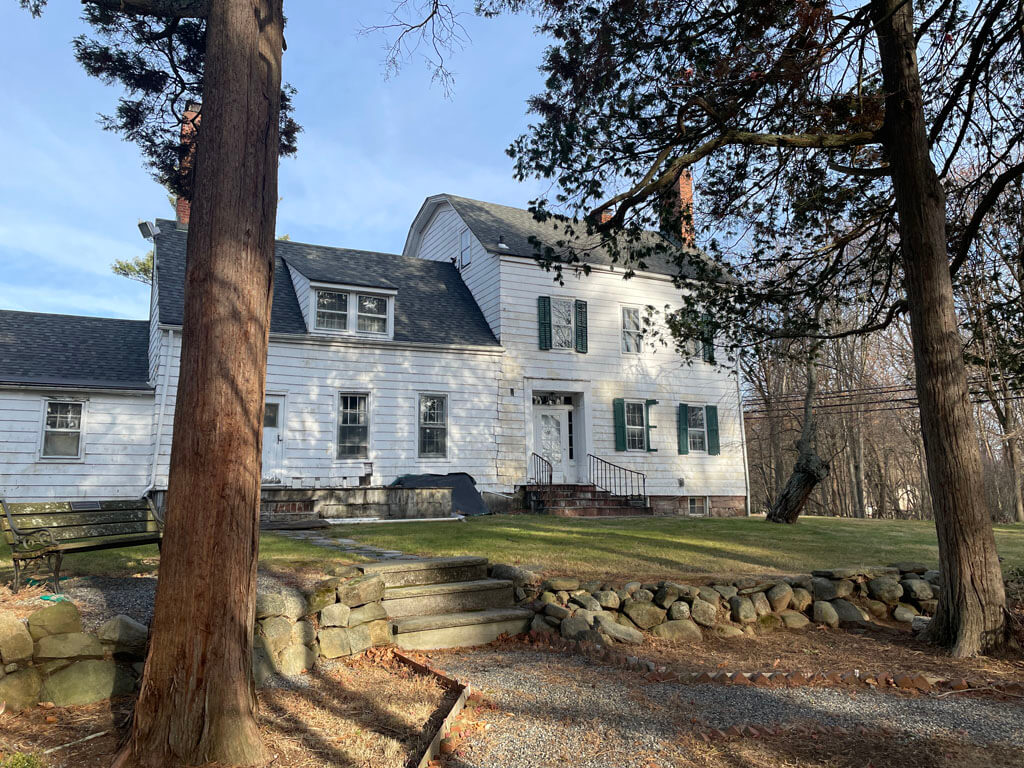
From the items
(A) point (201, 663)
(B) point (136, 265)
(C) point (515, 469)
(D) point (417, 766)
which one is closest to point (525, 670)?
(D) point (417, 766)

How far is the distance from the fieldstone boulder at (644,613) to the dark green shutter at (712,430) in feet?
42.9

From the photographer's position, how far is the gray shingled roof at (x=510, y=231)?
17.7 m

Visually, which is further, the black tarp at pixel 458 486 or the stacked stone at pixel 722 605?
the black tarp at pixel 458 486

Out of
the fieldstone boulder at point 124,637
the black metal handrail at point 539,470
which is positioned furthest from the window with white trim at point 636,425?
the fieldstone boulder at point 124,637

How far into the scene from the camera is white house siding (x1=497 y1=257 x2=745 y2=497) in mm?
17031

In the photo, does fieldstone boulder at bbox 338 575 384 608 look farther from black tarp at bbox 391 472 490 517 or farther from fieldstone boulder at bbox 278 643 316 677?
black tarp at bbox 391 472 490 517

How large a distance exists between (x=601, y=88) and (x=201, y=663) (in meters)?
6.58

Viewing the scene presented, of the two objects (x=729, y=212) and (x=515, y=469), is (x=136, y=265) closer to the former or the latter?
(x=515, y=469)

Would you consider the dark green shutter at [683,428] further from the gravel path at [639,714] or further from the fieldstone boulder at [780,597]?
the gravel path at [639,714]

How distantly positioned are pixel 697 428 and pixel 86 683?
55.8 ft

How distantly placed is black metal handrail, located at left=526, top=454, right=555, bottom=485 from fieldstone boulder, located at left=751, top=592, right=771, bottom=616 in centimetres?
976

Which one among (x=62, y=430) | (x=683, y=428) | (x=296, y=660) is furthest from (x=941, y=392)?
(x=62, y=430)

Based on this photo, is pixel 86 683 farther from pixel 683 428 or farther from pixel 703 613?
pixel 683 428

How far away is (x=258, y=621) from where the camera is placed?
493 centimetres
